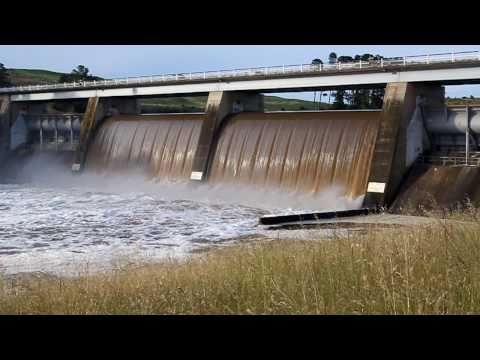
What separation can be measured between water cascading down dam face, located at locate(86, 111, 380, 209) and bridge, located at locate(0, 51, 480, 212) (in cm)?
100

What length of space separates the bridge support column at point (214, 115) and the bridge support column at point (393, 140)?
12.1 m

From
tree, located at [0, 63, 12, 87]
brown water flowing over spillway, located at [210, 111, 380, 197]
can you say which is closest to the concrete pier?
brown water flowing over spillway, located at [210, 111, 380, 197]

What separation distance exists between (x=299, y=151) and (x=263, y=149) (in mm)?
2614

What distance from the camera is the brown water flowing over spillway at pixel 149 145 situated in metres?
38.7

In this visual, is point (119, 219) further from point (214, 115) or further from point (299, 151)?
point (214, 115)

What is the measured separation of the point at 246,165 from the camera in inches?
1332

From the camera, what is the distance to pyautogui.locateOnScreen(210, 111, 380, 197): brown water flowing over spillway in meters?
28.9

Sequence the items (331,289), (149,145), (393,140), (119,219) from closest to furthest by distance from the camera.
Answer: (331,289)
(119,219)
(393,140)
(149,145)

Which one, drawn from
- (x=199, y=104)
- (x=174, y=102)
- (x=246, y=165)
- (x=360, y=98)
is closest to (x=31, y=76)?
(x=174, y=102)

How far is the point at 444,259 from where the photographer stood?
508 centimetres

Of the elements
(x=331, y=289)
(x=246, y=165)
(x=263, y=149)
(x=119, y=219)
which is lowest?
(x=119, y=219)
